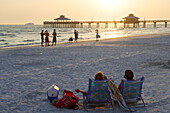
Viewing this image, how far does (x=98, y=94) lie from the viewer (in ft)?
16.9

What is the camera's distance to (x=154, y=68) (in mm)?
10141

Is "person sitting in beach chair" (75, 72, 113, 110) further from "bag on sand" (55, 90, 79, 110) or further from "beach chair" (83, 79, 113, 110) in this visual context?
"bag on sand" (55, 90, 79, 110)

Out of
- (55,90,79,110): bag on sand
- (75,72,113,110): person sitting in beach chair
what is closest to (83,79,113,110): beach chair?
(75,72,113,110): person sitting in beach chair

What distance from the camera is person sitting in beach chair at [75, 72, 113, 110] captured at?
500 cm

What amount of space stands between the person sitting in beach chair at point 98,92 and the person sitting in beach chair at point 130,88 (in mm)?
321

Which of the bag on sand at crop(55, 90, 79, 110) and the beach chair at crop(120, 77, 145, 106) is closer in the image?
the beach chair at crop(120, 77, 145, 106)

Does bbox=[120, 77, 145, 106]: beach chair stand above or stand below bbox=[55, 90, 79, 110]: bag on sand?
above

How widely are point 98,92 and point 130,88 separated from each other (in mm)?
653

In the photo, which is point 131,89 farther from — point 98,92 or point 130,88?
point 98,92

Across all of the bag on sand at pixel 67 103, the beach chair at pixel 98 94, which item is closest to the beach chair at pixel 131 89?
the beach chair at pixel 98 94

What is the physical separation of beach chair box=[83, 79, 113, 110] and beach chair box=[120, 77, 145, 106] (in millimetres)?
318

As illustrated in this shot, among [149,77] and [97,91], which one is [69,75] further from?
[97,91]

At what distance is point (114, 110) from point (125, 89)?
489mm

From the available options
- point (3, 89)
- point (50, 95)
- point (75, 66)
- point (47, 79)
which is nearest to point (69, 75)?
point (47, 79)
